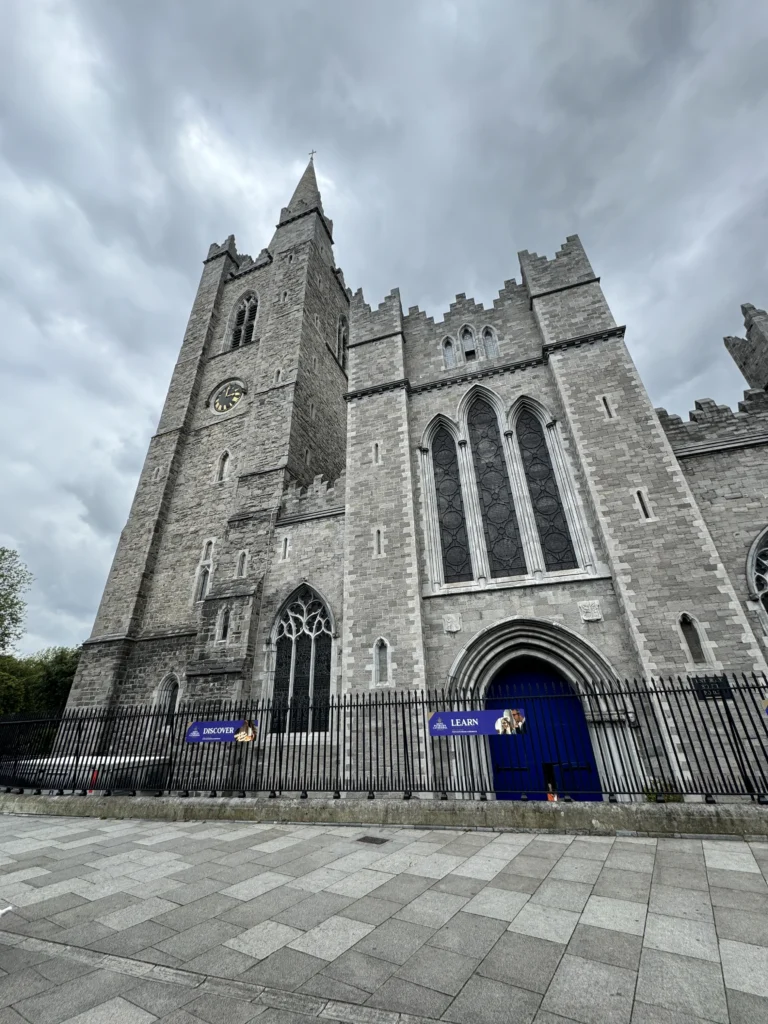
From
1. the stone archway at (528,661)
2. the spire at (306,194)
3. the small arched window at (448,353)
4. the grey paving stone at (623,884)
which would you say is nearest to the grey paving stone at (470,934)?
the grey paving stone at (623,884)

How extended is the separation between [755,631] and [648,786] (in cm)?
399

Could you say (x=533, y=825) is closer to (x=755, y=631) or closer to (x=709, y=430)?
(x=755, y=631)

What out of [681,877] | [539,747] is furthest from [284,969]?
[539,747]

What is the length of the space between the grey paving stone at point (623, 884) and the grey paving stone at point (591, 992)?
1.46 m

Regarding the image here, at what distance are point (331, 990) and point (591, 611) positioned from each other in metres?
9.18

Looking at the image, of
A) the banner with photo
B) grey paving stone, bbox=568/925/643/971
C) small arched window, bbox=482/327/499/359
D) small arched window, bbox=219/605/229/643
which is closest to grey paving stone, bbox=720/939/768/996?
grey paving stone, bbox=568/925/643/971

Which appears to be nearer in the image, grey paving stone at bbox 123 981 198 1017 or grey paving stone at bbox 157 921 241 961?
grey paving stone at bbox 123 981 198 1017

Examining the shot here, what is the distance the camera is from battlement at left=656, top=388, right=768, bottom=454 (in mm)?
11055

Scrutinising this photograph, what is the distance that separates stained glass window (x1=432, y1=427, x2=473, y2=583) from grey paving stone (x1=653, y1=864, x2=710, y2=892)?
7.44m

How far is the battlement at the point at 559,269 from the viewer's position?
14.6 metres

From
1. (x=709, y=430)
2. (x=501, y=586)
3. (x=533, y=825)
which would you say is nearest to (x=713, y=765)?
(x=533, y=825)

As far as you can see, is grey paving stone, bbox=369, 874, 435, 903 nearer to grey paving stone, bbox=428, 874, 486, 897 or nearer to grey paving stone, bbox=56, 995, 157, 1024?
grey paving stone, bbox=428, 874, 486, 897

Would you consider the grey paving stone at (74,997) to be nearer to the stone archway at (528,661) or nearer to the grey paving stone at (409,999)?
the grey paving stone at (409,999)

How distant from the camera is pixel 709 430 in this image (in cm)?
1145
